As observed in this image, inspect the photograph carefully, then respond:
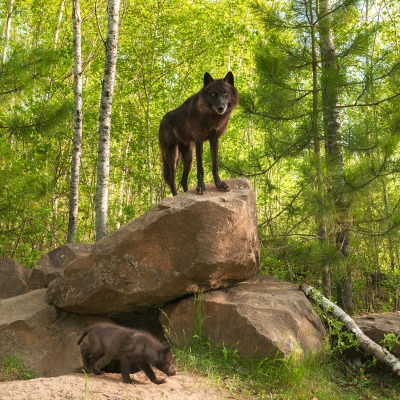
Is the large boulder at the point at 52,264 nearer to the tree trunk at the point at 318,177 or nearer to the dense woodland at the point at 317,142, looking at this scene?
the dense woodland at the point at 317,142

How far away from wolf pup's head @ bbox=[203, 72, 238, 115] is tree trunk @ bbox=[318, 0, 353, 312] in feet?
7.82

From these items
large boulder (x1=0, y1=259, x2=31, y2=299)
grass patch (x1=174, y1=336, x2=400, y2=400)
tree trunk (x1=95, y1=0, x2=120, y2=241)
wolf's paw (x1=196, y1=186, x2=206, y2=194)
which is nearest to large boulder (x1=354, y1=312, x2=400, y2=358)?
grass patch (x1=174, y1=336, x2=400, y2=400)

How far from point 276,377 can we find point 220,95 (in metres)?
3.83

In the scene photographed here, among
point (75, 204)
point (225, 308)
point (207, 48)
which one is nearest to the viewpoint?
point (225, 308)

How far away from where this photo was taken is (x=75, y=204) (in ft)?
40.5

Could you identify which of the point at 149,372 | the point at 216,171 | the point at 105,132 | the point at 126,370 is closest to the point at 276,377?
the point at 149,372

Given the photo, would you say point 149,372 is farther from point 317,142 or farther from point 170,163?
point 317,142

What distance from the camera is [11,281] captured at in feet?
28.1

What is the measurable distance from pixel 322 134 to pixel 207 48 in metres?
9.84

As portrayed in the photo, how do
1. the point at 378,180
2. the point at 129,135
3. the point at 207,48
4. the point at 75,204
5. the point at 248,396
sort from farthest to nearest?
the point at 129,135, the point at 207,48, the point at 75,204, the point at 378,180, the point at 248,396

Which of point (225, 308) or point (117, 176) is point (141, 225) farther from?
point (117, 176)

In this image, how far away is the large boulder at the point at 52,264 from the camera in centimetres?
812

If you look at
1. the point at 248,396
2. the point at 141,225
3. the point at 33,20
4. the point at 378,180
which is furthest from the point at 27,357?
the point at 33,20

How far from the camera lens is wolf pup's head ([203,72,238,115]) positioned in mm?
6565
